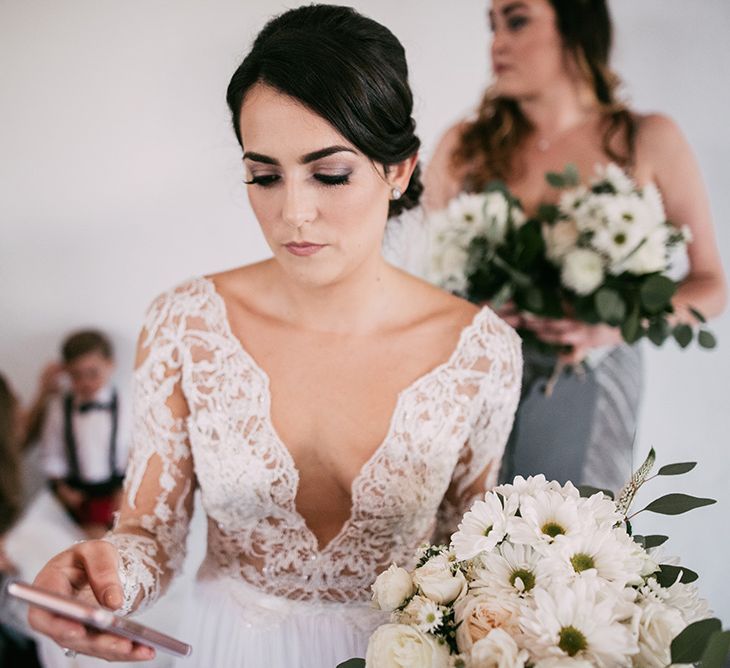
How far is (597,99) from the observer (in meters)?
1.80

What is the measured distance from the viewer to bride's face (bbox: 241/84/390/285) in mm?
998

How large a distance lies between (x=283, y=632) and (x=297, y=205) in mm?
724

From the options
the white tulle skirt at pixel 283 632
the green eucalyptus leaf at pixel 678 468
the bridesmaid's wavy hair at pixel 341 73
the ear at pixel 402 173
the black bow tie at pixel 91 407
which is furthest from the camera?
the black bow tie at pixel 91 407

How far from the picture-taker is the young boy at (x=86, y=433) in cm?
182

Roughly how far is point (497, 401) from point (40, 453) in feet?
3.92

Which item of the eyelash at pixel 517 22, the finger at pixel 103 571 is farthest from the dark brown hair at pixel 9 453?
the eyelash at pixel 517 22

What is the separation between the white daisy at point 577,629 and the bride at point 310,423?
1.71 ft

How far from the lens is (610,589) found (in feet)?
2.36

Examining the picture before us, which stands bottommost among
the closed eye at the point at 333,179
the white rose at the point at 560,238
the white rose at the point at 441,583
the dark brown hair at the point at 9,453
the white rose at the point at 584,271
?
the dark brown hair at the point at 9,453

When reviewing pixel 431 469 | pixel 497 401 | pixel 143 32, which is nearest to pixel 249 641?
pixel 431 469

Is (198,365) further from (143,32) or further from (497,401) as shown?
(143,32)

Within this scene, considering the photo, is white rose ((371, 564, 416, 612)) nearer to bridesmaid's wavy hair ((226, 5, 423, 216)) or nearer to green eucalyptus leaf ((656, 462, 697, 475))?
green eucalyptus leaf ((656, 462, 697, 475))

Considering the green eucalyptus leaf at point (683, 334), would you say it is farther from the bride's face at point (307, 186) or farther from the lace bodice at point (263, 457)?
the bride's face at point (307, 186)

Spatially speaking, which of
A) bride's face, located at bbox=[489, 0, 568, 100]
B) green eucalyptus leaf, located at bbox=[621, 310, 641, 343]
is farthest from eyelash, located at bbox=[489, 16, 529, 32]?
green eucalyptus leaf, located at bbox=[621, 310, 641, 343]
